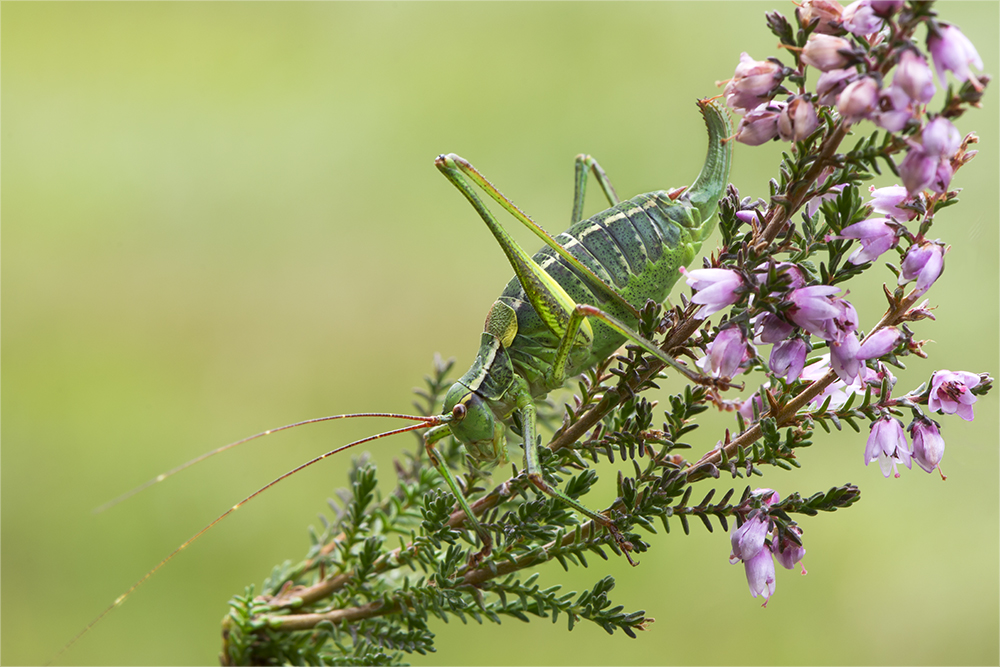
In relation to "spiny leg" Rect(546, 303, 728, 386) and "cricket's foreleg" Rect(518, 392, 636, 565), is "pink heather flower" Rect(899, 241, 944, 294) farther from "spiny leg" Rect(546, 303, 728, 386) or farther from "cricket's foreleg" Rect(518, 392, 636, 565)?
"cricket's foreleg" Rect(518, 392, 636, 565)

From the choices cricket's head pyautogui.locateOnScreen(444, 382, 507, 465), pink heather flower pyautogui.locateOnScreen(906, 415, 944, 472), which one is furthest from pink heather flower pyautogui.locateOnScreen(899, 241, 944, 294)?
cricket's head pyautogui.locateOnScreen(444, 382, 507, 465)

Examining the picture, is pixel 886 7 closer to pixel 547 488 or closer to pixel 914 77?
pixel 914 77

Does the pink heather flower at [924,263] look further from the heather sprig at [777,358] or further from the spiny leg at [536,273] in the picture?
the spiny leg at [536,273]

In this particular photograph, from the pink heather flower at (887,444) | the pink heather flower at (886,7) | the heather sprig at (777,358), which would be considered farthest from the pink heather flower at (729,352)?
the pink heather flower at (886,7)

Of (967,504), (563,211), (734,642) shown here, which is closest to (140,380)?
(563,211)

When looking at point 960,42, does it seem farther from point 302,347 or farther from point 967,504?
point 302,347

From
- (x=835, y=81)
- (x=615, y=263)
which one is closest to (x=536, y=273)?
(x=615, y=263)
